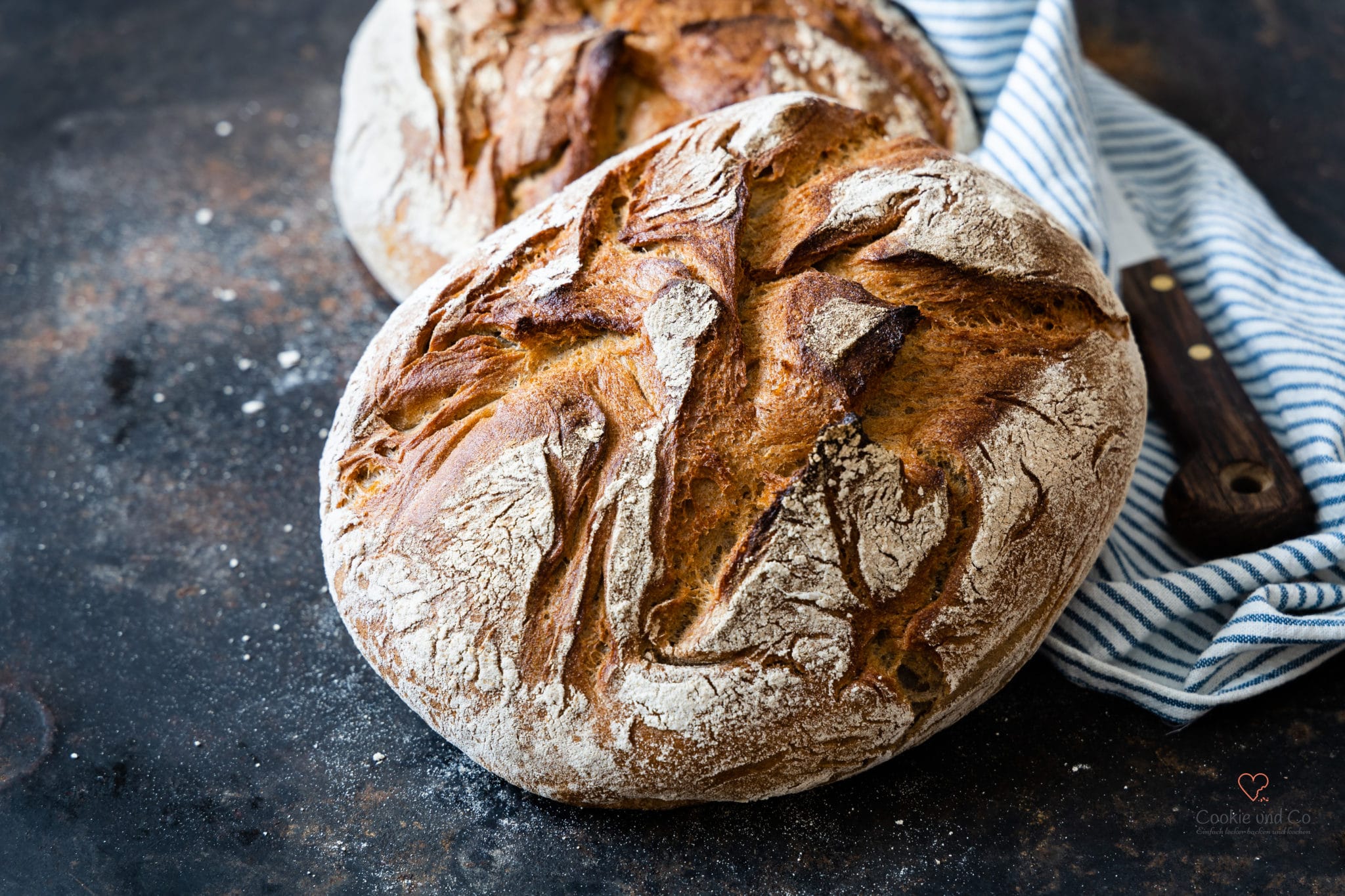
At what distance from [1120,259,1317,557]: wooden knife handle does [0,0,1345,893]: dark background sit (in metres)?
0.29

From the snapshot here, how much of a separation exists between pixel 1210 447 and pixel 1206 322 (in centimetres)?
46

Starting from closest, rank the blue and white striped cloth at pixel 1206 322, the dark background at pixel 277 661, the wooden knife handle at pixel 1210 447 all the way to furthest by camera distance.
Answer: the dark background at pixel 277 661, the blue and white striped cloth at pixel 1206 322, the wooden knife handle at pixel 1210 447

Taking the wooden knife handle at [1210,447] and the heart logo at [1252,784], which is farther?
the wooden knife handle at [1210,447]

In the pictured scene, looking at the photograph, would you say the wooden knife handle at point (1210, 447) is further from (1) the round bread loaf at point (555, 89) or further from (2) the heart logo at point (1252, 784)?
(1) the round bread loaf at point (555, 89)

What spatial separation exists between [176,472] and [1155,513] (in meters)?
1.99

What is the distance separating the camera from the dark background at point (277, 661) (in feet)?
6.02

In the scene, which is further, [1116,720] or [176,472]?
[176,472]

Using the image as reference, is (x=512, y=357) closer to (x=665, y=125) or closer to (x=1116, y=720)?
(x=665, y=125)

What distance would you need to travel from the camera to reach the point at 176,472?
2461 millimetres

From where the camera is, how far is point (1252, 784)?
191 centimetres

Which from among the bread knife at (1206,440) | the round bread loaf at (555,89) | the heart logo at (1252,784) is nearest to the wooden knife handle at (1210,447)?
the bread knife at (1206,440)

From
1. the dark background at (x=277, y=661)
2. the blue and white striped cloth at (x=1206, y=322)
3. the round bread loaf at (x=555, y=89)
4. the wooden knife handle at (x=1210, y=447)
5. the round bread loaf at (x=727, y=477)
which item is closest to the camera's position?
the round bread loaf at (x=727, y=477)

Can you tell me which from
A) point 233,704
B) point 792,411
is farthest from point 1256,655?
A: point 233,704

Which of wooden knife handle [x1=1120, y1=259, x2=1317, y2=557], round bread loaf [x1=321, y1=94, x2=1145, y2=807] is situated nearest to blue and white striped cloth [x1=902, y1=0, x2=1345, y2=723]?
wooden knife handle [x1=1120, y1=259, x2=1317, y2=557]
